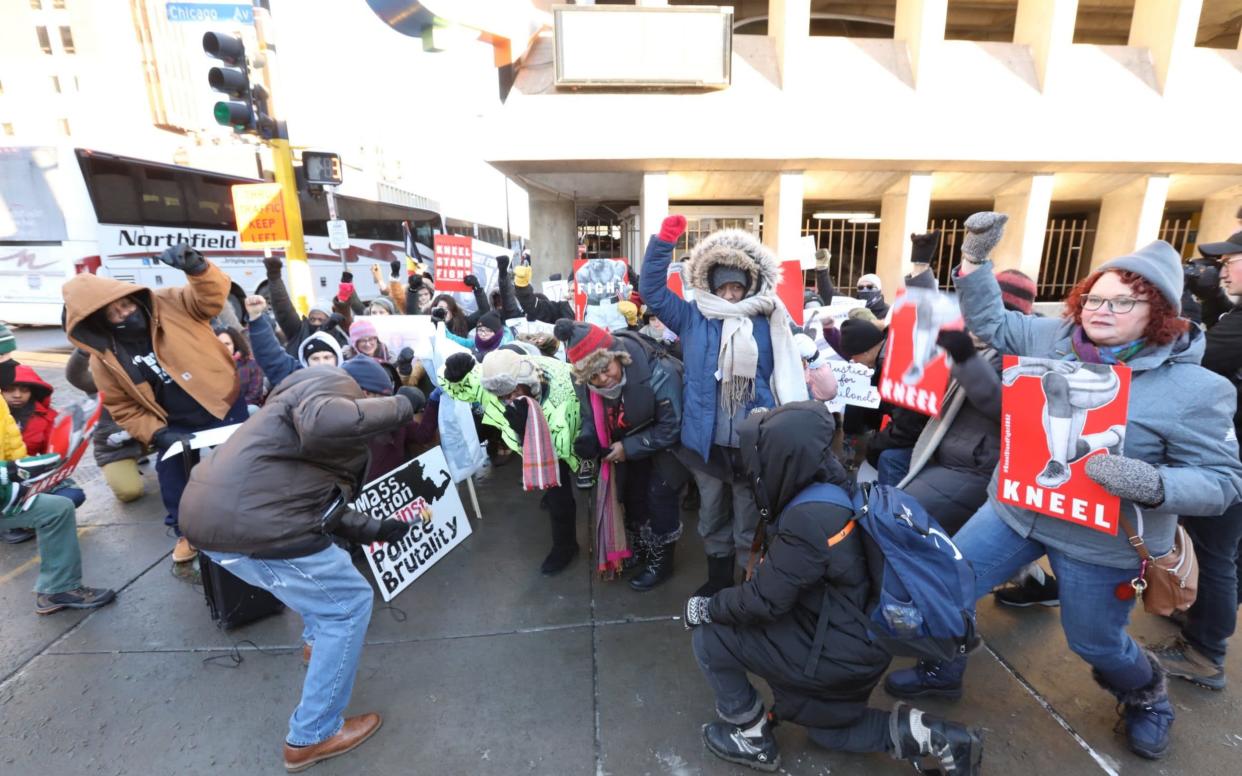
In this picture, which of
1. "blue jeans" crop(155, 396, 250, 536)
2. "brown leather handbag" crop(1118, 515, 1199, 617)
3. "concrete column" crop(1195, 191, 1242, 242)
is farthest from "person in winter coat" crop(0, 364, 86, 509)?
"concrete column" crop(1195, 191, 1242, 242)

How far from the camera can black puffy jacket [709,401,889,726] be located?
6.16 ft

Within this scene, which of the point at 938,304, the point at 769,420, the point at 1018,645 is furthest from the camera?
the point at 1018,645

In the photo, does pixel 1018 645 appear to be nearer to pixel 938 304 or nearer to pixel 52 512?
pixel 938 304

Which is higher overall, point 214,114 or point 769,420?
point 214,114

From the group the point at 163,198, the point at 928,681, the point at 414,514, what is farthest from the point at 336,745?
the point at 163,198

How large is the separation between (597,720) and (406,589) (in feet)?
5.35

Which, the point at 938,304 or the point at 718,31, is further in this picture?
the point at 718,31

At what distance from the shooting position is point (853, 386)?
12.9 ft

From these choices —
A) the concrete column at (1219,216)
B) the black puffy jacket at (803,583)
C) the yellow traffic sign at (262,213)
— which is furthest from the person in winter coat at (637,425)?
the concrete column at (1219,216)

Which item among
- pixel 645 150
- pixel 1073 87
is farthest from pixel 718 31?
pixel 1073 87

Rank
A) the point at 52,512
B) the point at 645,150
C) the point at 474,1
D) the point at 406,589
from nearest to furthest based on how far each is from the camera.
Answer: the point at 52,512 < the point at 406,589 < the point at 474,1 < the point at 645,150

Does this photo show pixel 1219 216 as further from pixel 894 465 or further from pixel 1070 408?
pixel 1070 408

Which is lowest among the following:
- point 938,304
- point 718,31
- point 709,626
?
point 709,626

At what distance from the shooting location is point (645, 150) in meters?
10.2
